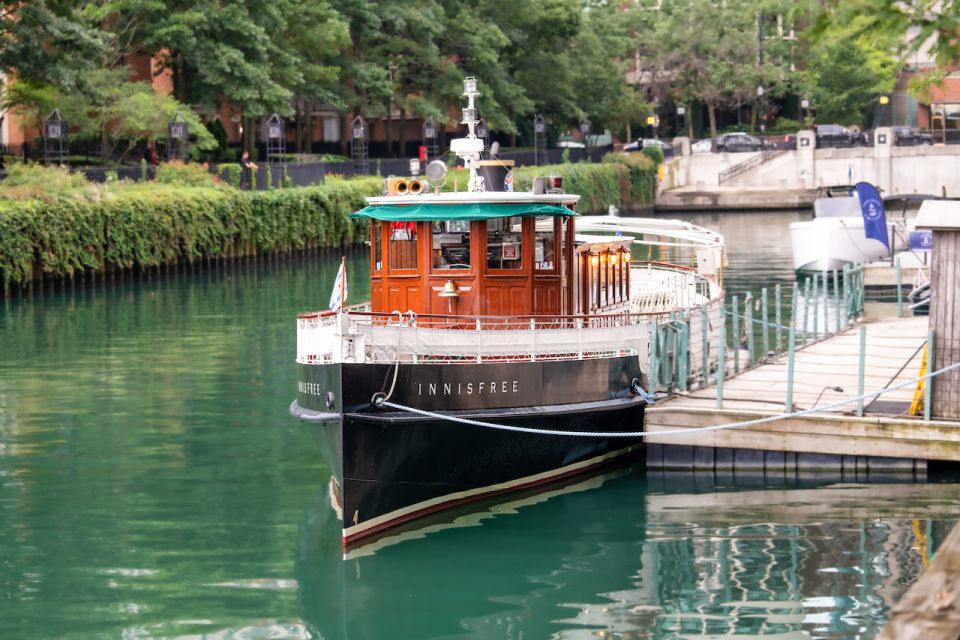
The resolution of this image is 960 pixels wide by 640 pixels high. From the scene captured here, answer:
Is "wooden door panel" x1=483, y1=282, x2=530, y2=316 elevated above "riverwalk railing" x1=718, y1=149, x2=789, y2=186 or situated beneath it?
situated beneath

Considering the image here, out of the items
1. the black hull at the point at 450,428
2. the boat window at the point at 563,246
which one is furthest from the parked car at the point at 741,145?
the black hull at the point at 450,428

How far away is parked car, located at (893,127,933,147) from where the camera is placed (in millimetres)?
95562

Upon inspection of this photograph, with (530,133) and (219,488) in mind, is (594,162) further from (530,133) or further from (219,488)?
(219,488)

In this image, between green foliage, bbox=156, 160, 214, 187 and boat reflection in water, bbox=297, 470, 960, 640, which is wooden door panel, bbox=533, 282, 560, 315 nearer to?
boat reflection in water, bbox=297, 470, 960, 640

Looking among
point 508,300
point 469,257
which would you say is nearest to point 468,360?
point 508,300

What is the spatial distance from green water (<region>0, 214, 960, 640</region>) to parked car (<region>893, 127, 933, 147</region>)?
75483mm

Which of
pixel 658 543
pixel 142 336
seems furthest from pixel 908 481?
pixel 142 336

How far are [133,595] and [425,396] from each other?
14.2ft

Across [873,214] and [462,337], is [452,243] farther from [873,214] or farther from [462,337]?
[873,214]

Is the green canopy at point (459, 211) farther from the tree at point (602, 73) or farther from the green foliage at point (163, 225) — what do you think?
the tree at point (602, 73)

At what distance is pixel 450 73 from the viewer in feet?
264

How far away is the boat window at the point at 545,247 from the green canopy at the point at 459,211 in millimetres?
648

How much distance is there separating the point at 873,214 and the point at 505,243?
27.8 m

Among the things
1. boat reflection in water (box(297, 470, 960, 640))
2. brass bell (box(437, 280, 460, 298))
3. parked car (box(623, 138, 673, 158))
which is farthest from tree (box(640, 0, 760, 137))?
boat reflection in water (box(297, 470, 960, 640))
